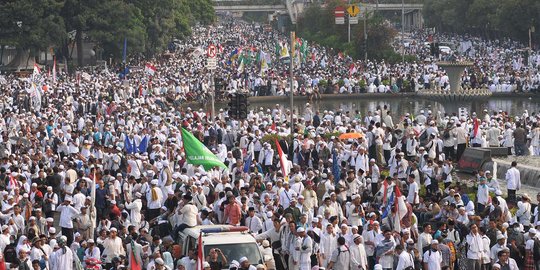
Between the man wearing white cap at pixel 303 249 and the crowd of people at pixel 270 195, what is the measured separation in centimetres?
2

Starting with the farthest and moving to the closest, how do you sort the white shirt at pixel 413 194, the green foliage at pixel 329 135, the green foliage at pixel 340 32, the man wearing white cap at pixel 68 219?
1. the green foliage at pixel 340 32
2. the green foliage at pixel 329 135
3. the white shirt at pixel 413 194
4. the man wearing white cap at pixel 68 219

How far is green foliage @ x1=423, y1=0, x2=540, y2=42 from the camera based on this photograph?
83.2 meters

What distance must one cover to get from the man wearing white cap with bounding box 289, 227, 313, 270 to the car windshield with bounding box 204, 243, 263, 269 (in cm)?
149

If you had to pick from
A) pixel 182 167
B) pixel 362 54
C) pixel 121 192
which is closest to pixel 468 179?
pixel 182 167

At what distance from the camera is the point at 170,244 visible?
20797 mm

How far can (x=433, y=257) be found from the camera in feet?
66.1

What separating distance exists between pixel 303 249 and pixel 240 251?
5.67ft

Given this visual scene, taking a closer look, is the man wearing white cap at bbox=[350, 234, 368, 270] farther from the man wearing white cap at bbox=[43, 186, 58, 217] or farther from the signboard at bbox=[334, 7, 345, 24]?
the signboard at bbox=[334, 7, 345, 24]

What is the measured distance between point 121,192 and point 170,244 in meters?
5.54

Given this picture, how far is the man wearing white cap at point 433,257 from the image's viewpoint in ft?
66.1

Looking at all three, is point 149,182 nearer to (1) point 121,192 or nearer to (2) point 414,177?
(1) point 121,192

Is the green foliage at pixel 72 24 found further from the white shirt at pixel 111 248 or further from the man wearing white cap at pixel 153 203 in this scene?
the white shirt at pixel 111 248

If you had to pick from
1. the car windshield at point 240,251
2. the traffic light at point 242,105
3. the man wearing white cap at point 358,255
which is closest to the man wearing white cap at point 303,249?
the man wearing white cap at point 358,255

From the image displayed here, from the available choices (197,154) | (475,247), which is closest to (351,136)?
(197,154)
